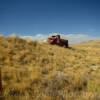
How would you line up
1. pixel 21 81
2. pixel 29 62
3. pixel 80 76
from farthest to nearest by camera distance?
1. pixel 29 62
2. pixel 80 76
3. pixel 21 81

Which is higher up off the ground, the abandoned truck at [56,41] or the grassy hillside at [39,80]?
the abandoned truck at [56,41]

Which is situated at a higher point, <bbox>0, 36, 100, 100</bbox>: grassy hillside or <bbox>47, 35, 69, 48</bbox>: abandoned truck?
<bbox>47, 35, 69, 48</bbox>: abandoned truck

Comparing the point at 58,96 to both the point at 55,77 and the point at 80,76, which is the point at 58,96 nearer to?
the point at 55,77

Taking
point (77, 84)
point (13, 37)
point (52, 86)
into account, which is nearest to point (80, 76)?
point (77, 84)

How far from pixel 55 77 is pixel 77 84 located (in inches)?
46.1

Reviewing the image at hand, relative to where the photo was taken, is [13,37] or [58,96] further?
[13,37]

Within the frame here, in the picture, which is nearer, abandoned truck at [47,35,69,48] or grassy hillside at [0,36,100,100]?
grassy hillside at [0,36,100,100]

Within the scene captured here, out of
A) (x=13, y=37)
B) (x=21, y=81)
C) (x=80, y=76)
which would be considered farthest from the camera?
(x=13, y=37)

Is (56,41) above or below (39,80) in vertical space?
above

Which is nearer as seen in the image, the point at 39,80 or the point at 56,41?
the point at 39,80

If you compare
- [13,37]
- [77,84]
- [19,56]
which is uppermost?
[13,37]

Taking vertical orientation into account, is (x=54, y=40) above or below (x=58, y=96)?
above

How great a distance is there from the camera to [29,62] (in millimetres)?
15523

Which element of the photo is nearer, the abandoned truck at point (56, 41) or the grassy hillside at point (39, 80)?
the grassy hillside at point (39, 80)
